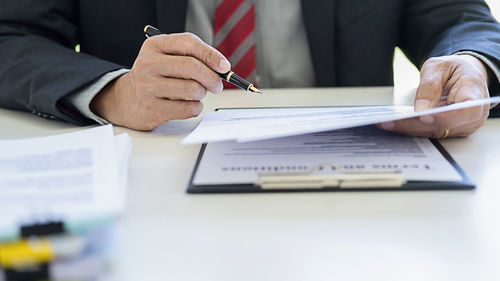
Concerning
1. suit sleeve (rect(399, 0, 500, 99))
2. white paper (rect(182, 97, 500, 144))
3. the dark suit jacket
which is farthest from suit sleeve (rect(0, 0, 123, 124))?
suit sleeve (rect(399, 0, 500, 99))

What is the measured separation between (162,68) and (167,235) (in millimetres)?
342

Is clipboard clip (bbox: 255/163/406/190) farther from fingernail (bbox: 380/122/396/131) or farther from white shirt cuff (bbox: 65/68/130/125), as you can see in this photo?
white shirt cuff (bbox: 65/68/130/125)

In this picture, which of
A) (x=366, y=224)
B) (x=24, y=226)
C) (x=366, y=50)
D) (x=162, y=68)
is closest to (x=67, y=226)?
(x=24, y=226)

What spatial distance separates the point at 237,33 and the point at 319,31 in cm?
19

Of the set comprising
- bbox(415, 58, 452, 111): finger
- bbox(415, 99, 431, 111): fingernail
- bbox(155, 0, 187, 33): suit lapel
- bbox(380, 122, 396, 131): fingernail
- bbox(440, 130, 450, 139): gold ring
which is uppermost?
bbox(155, 0, 187, 33): suit lapel

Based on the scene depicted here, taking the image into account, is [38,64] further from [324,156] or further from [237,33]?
[324,156]

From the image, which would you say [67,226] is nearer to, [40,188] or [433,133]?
[40,188]

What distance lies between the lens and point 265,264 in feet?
1.36

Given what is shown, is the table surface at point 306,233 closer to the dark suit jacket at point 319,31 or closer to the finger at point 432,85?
the finger at point 432,85

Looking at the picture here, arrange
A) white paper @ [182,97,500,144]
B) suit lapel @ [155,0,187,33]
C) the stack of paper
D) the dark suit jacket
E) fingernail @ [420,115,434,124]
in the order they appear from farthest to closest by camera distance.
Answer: suit lapel @ [155,0,187,33] → the dark suit jacket → fingernail @ [420,115,434,124] → white paper @ [182,97,500,144] → the stack of paper

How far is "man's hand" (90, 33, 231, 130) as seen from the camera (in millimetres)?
731

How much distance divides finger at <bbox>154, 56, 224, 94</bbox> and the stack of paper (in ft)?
0.46

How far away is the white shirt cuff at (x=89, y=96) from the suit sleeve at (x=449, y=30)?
0.63 metres

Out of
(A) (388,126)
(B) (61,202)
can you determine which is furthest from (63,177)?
(A) (388,126)
